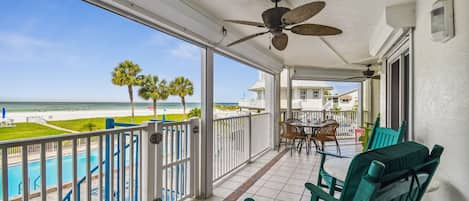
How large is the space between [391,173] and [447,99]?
2.96 feet

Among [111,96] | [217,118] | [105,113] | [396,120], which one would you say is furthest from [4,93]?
[396,120]

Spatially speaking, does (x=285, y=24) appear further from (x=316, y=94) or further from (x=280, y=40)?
(x=316, y=94)

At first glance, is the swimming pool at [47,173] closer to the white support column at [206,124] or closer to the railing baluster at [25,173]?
the railing baluster at [25,173]

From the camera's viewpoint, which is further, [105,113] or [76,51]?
[76,51]

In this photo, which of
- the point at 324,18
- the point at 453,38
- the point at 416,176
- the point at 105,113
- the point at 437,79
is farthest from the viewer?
the point at 324,18

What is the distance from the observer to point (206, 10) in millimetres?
2658

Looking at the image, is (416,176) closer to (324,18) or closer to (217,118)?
(324,18)

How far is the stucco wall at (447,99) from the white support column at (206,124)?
A: 2.08 m

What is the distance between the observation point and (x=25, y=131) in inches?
59.3

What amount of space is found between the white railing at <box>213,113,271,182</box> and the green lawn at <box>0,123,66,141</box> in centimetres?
196

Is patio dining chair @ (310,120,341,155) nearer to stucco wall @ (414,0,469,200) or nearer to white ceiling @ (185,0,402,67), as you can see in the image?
white ceiling @ (185,0,402,67)

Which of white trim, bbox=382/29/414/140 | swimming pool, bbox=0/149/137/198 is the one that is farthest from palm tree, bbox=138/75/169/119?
white trim, bbox=382/29/414/140

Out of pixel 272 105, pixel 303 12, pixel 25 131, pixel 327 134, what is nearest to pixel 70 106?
pixel 25 131

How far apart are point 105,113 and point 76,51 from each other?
1378 mm
